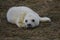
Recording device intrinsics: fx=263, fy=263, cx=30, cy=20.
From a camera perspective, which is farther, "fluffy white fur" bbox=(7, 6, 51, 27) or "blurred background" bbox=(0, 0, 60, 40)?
"fluffy white fur" bbox=(7, 6, 51, 27)

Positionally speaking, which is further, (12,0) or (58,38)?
(12,0)

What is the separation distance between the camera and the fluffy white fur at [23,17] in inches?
239

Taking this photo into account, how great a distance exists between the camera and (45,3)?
26.8 feet

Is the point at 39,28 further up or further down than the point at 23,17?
further down

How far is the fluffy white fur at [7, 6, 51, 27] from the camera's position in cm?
607

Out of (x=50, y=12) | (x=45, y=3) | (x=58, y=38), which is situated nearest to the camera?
(x=58, y=38)

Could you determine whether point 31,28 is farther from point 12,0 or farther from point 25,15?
point 12,0

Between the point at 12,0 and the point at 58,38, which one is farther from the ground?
the point at 12,0

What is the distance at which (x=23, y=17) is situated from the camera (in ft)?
20.6

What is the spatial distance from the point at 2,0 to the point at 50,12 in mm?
1942

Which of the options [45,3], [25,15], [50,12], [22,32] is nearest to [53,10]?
[50,12]

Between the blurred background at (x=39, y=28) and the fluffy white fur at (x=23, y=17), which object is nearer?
the blurred background at (x=39, y=28)

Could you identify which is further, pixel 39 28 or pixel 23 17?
pixel 23 17

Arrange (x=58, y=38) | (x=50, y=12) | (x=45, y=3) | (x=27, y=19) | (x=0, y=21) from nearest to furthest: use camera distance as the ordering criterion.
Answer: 1. (x=58, y=38)
2. (x=27, y=19)
3. (x=0, y=21)
4. (x=50, y=12)
5. (x=45, y=3)
